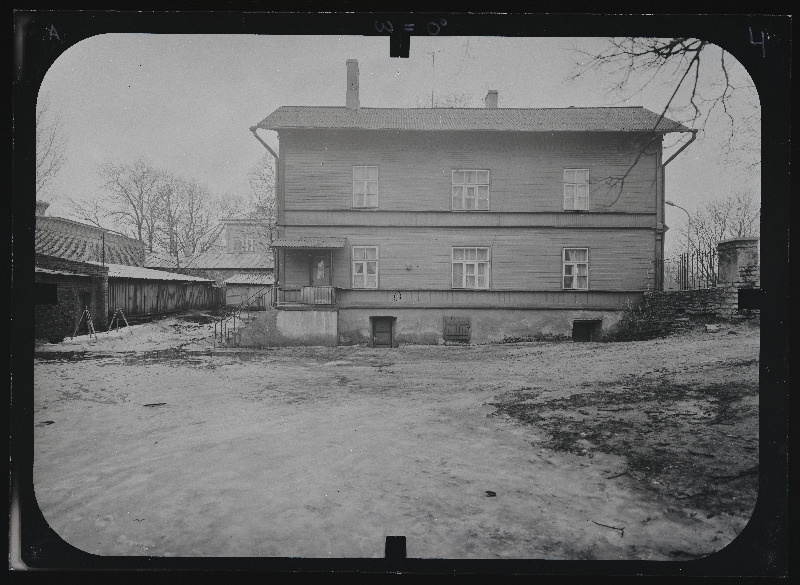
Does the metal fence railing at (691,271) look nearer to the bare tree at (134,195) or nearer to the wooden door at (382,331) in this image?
the wooden door at (382,331)

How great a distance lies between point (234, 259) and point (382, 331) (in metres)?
4.27

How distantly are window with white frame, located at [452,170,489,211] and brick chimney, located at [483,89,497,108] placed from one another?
828 millimetres

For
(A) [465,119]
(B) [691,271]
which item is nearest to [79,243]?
(A) [465,119]

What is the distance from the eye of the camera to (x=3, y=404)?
193 cm

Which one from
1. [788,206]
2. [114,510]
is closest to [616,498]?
[788,206]

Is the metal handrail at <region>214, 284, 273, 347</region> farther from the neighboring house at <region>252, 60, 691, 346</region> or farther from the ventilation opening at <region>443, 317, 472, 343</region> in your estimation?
the ventilation opening at <region>443, 317, 472, 343</region>

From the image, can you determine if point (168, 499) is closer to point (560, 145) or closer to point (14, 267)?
point (14, 267)

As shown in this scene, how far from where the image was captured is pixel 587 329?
5.24m

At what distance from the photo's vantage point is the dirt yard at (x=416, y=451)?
2.44m

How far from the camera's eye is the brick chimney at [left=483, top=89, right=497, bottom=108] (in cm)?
365

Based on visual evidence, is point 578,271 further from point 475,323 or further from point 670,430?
point 670,430

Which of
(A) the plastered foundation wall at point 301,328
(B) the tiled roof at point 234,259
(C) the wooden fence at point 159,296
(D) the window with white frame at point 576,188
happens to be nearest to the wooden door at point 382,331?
(A) the plastered foundation wall at point 301,328

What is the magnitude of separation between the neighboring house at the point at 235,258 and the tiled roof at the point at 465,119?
3542mm

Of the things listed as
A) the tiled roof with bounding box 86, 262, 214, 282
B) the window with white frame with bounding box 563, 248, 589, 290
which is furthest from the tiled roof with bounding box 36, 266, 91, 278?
the window with white frame with bounding box 563, 248, 589, 290
